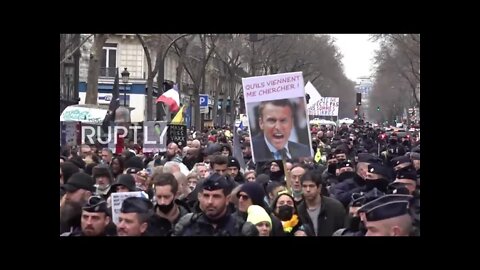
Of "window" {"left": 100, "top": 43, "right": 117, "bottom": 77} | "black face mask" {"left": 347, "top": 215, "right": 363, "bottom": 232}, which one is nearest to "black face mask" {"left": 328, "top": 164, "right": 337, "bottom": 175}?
"black face mask" {"left": 347, "top": 215, "right": 363, "bottom": 232}

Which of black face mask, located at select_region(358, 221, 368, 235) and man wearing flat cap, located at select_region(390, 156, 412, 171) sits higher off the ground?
man wearing flat cap, located at select_region(390, 156, 412, 171)

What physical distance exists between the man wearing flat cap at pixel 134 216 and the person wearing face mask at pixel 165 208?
0.05 metres

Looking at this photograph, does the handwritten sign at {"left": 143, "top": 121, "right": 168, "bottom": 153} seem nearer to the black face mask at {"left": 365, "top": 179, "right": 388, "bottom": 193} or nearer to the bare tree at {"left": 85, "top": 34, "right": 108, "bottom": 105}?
the black face mask at {"left": 365, "top": 179, "right": 388, "bottom": 193}

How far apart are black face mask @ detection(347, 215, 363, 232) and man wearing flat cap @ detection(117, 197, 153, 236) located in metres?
1.47

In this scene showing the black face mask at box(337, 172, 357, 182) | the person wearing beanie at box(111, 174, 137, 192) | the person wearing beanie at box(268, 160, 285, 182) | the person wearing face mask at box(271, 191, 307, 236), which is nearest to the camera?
the person wearing face mask at box(271, 191, 307, 236)

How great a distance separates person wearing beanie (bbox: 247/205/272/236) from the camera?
589 cm

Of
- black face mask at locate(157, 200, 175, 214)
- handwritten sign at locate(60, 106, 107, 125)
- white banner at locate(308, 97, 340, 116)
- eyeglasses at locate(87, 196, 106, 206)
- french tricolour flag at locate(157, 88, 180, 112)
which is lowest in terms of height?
black face mask at locate(157, 200, 175, 214)

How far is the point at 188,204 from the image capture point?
6.79 m

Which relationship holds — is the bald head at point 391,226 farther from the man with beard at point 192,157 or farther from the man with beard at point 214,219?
the man with beard at point 192,157

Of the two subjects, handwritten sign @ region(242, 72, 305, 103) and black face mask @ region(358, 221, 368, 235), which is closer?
black face mask @ region(358, 221, 368, 235)

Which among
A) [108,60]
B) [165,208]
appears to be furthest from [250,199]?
[108,60]
